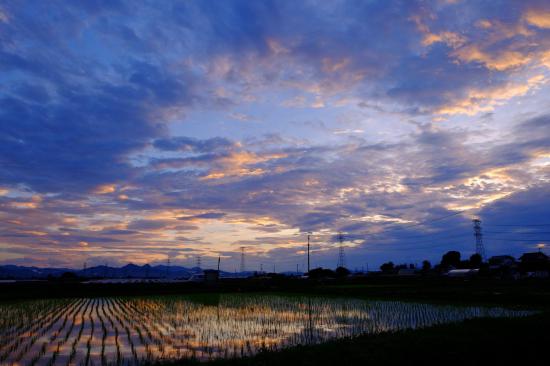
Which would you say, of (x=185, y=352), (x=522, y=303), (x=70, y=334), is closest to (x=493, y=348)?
(x=185, y=352)

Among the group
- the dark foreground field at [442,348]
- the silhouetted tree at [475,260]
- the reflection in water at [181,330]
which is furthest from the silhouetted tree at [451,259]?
the dark foreground field at [442,348]

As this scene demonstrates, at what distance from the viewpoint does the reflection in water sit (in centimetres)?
1179

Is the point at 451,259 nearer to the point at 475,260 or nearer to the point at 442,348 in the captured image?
the point at 475,260

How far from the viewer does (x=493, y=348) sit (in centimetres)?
1101

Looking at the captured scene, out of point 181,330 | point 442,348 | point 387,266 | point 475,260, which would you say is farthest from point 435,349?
point 387,266

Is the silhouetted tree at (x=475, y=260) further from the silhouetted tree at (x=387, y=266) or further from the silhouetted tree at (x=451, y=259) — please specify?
the silhouetted tree at (x=387, y=266)

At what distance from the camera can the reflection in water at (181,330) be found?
1179 centimetres

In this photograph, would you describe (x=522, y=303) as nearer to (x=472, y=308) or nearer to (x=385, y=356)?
(x=472, y=308)

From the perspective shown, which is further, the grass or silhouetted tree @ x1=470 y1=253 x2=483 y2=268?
silhouetted tree @ x1=470 y1=253 x2=483 y2=268

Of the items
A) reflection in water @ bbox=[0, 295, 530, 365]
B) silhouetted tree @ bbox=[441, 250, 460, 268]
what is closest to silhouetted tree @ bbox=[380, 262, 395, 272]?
silhouetted tree @ bbox=[441, 250, 460, 268]

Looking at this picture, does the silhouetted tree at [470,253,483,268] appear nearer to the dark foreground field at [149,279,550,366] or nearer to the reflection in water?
the reflection in water

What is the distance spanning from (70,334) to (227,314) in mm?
8784

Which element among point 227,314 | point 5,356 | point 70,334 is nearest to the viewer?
point 5,356

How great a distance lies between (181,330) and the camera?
639 inches
